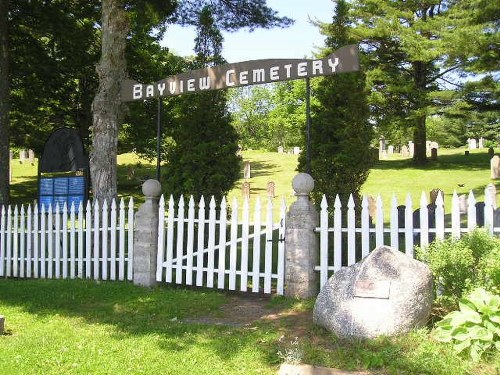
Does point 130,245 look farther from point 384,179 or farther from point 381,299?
point 384,179

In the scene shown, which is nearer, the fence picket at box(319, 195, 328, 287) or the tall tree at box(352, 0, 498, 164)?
the fence picket at box(319, 195, 328, 287)

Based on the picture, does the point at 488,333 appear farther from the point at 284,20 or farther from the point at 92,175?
the point at 284,20

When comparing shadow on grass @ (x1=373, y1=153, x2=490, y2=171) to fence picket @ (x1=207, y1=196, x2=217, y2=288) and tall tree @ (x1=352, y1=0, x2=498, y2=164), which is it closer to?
tall tree @ (x1=352, y1=0, x2=498, y2=164)

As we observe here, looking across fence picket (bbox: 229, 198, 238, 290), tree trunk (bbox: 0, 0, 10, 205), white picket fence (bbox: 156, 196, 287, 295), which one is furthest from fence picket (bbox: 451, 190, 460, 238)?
tree trunk (bbox: 0, 0, 10, 205)

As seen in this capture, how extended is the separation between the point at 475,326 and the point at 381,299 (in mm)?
881

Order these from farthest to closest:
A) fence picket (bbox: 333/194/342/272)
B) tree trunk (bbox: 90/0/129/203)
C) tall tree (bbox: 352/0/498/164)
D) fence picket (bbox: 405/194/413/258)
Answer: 1. tall tree (bbox: 352/0/498/164)
2. tree trunk (bbox: 90/0/129/203)
3. fence picket (bbox: 333/194/342/272)
4. fence picket (bbox: 405/194/413/258)

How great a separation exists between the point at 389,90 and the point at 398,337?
91.8 ft

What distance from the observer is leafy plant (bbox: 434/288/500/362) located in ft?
14.2

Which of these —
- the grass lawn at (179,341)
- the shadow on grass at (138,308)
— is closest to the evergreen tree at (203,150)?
the shadow on grass at (138,308)

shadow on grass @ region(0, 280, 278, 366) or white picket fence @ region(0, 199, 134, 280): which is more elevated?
white picket fence @ region(0, 199, 134, 280)

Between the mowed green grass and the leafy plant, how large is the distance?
15674 mm

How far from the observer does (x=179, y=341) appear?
527 centimetres

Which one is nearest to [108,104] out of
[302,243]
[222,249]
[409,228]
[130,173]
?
[222,249]

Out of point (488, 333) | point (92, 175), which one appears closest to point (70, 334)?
point (488, 333)
